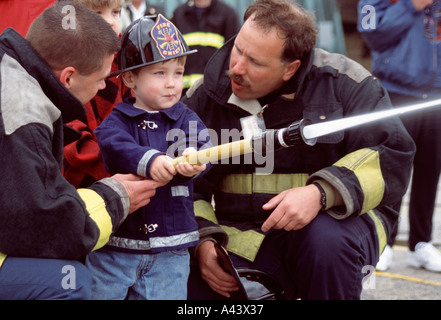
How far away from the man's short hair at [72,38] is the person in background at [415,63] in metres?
1.92

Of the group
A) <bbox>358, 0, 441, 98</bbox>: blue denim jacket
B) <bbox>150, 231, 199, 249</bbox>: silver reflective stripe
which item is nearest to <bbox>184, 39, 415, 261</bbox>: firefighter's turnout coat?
<bbox>150, 231, 199, 249</bbox>: silver reflective stripe

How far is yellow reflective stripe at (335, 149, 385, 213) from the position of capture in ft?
6.51

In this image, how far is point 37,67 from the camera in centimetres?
160

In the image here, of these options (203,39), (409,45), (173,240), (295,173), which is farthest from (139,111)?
(203,39)

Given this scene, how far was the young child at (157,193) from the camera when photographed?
6.15 ft

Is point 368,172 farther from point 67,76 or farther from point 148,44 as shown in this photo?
point 67,76

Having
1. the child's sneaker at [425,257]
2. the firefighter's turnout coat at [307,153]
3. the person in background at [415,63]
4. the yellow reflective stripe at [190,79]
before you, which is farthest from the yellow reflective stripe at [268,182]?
the yellow reflective stripe at [190,79]

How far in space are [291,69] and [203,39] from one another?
178 cm

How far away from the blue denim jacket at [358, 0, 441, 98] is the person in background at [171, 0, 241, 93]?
3.38 ft

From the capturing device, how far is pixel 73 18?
5.59ft

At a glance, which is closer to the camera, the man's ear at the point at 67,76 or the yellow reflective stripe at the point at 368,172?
the man's ear at the point at 67,76

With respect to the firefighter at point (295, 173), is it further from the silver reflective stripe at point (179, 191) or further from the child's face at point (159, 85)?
the child's face at point (159, 85)
